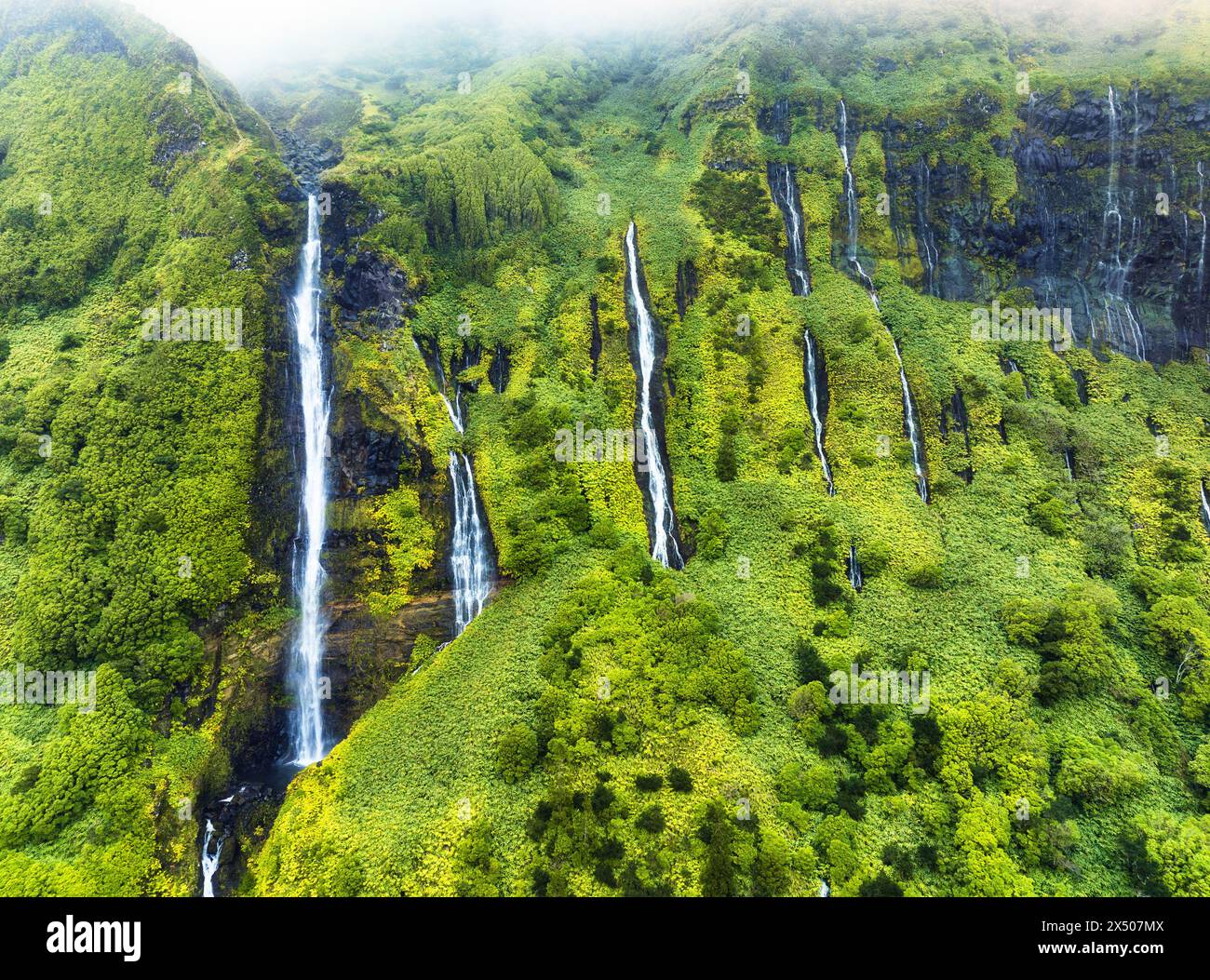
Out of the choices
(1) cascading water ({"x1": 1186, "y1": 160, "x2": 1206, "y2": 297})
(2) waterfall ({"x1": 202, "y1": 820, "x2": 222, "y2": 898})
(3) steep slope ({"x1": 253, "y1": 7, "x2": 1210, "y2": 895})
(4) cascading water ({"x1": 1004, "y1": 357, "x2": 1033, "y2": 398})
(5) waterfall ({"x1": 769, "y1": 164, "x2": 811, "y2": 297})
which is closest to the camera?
(3) steep slope ({"x1": 253, "y1": 7, "x2": 1210, "y2": 895})

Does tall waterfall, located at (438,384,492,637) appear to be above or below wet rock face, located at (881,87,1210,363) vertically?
below

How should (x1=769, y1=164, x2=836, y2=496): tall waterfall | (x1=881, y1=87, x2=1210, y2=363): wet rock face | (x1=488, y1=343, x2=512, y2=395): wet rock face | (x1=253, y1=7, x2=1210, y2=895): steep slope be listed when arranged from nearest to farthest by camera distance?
(x1=253, y1=7, x2=1210, y2=895): steep slope < (x1=769, y1=164, x2=836, y2=496): tall waterfall < (x1=881, y1=87, x2=1210, y2=363): wet rock face < (x1=488, y1=343, x2=512, y2=395): wet rock face

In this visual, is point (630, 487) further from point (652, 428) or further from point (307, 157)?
point (307, 157)

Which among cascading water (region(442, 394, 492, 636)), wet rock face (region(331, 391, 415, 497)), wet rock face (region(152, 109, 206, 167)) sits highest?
wet rock face (region(152, 109, 206, 167))

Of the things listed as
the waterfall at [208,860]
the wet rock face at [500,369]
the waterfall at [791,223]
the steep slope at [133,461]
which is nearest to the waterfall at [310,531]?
the steep slope at [133,461]

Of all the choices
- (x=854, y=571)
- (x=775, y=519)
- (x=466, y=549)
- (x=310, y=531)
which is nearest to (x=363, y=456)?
(x=310, y=531)

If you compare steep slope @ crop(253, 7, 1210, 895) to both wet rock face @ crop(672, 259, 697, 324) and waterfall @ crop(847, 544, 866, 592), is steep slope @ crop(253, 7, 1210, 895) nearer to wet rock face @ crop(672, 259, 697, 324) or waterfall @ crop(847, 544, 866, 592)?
wet rock face @ crop(672, 259, 697, 324)

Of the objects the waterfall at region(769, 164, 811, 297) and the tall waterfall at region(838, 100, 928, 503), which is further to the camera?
the waterfall at region(769, 164, 811, 297)

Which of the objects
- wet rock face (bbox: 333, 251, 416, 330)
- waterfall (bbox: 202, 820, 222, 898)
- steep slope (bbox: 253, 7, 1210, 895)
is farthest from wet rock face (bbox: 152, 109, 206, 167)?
waterfall (bbox: 202, 820, 222, 898)
